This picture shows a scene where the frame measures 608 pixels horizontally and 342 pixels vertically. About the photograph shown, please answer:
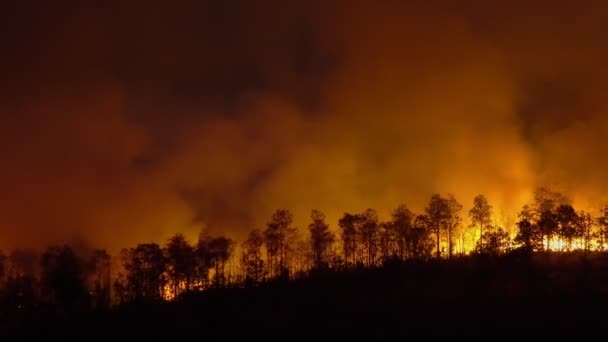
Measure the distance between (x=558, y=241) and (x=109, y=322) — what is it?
5874 centimetres

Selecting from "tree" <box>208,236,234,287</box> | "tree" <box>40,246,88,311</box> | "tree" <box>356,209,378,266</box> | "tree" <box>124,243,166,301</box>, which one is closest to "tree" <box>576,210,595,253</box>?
"tree" <box>356,209,378,266</box>

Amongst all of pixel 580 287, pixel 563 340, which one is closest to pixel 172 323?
pixel 563 340

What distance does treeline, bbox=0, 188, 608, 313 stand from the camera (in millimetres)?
81688

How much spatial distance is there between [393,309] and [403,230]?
4972 cm

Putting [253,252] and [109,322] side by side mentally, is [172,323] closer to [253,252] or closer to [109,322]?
[109,322]

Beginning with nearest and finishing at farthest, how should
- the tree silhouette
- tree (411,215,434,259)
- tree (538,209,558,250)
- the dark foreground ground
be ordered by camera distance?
the dark foreground ground, the tree silhouette, tree (538,209,558,250), tree (411,215,434,259)

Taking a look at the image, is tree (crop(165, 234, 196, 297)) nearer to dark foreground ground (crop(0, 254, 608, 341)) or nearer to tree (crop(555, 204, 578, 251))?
dark foreground ground (crop(0, 254, 608, 341))

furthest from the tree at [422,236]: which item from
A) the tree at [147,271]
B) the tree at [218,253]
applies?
the tree at [147,271]

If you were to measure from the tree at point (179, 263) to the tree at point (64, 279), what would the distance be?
12653mm

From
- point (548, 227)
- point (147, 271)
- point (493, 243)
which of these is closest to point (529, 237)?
point (548, 227)

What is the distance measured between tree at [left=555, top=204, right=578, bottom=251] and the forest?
20 cm

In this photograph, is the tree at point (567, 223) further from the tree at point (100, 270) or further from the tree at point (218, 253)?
the tree at point (100, 270)

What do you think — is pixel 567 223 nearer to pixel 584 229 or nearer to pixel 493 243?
pixel 584 229

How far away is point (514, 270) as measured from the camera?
54.3m
